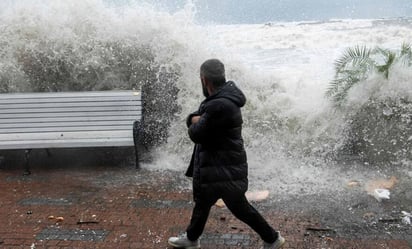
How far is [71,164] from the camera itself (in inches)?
281

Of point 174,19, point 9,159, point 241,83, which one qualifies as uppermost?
point 174,19

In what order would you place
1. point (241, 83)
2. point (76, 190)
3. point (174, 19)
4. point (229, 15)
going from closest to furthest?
point (76, 190), point (241, 83), point (174, 19), point (229, 15)

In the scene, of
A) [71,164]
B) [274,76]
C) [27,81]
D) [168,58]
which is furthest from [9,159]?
[274,76]

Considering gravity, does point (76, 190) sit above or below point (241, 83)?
below

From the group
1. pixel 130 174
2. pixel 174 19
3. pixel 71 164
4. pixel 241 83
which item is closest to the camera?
pixel 130 174

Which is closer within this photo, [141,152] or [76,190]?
[76,190]

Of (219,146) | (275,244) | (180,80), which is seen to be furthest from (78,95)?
(275,244)

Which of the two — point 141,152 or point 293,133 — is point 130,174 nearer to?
point 141,152

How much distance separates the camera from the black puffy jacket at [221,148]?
3867 millimetres

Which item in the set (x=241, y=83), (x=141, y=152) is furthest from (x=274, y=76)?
(x=141, y=152)

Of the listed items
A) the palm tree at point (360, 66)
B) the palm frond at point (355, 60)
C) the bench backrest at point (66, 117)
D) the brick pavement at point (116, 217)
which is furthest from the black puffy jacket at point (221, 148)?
the palm frond at point (355, 60)

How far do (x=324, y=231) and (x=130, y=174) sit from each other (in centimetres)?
289

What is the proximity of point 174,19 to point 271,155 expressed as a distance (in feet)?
11.8

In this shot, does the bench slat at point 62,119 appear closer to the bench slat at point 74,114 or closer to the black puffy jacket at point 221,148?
the bench slat at point 74,114
